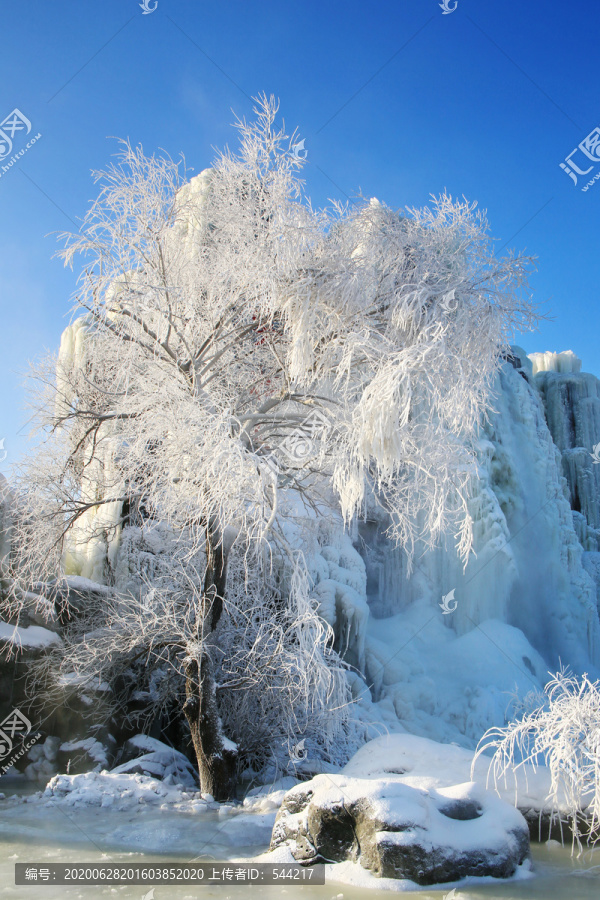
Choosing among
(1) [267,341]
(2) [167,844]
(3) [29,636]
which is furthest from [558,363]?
(2) [167,844]

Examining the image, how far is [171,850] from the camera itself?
14.1 feet

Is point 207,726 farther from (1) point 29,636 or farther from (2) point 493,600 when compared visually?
(2) point 493,600

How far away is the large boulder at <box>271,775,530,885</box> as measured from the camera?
3.91 meters

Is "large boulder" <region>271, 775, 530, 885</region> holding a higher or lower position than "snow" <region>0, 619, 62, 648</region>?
lower

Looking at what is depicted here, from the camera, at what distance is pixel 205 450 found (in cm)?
484

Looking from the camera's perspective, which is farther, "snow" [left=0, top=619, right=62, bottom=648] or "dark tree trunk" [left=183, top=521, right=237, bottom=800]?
"snow" [left=0, top=619, right=62, bottom=648]

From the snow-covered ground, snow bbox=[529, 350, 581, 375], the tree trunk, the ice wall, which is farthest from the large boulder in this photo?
snow bbox=[529, 350, 581, 375]

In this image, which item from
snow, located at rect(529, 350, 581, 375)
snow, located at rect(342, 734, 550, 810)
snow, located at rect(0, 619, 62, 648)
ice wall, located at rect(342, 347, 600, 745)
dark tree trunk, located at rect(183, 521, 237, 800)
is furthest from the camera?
snow, located at rect(529, 350, 581, 375)

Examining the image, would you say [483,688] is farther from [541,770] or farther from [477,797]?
[477,797]

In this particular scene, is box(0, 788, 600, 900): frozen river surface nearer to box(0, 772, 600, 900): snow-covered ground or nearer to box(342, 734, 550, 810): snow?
box(0, 772, 600, 900): snow-covered ground

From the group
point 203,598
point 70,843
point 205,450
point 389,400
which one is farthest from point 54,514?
point 389,400

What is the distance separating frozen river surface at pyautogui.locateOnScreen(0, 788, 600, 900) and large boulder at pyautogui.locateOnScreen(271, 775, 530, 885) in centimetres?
14

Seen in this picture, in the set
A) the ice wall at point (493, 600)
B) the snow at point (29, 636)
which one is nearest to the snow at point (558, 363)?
the ice wall at point (493, 600)

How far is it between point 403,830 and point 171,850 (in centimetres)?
156
